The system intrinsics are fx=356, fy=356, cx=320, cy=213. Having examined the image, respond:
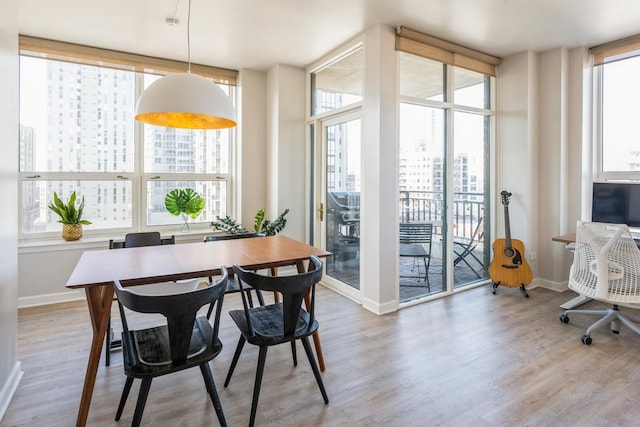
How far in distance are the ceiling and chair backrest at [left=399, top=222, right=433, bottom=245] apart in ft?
6.29

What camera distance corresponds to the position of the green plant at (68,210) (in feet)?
12.1

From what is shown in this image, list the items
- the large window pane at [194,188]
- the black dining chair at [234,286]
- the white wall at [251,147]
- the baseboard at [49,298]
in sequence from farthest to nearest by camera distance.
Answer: the white wall at [251,147] < the large window pane at [194,188] < the baseboard at [49,298] < the black dining chair at [234,286]

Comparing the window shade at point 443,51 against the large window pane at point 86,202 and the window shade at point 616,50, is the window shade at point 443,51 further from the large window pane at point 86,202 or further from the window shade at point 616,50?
the large window pane at point 86,202

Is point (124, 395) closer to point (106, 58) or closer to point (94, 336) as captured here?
point (94, 336)

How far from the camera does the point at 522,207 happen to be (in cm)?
411

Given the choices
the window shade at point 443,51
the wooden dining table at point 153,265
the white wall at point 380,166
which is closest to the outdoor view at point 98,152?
the wooden dining table at point 153,265

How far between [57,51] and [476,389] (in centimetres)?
478

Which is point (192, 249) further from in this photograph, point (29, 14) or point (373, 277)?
point (29, 14)

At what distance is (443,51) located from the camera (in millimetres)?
3652

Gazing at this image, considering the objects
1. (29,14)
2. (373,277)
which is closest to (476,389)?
(373,277)

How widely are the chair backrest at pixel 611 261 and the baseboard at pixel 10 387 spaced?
390cm

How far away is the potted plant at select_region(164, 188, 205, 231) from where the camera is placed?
423cm

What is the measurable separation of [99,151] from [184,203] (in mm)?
1071

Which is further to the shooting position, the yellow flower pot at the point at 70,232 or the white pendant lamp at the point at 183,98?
the yellow flower pot at the point at 70,232
